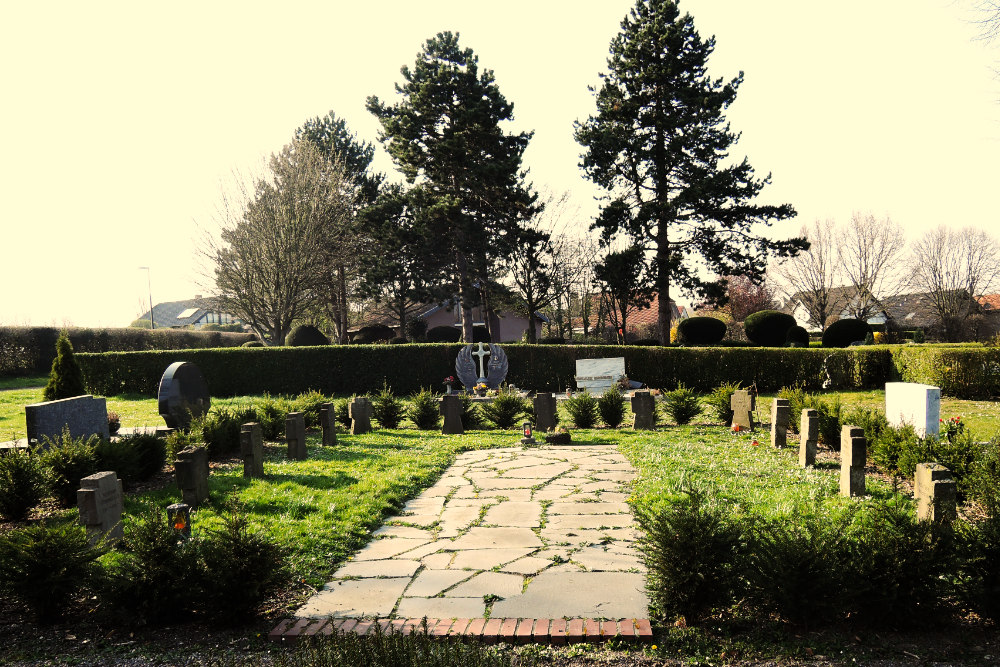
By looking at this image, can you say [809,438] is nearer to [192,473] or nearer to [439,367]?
[192,473]

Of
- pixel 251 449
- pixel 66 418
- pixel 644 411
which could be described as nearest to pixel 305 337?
pixel 66 418

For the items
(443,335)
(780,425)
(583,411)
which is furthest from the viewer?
(443,335)

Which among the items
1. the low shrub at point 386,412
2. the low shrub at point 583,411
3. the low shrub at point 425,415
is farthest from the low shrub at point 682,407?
the low shrub at point 386,412

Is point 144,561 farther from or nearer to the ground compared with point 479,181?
nearer to the ground

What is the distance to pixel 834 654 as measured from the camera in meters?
3.76

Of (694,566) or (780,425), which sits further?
(780,425)

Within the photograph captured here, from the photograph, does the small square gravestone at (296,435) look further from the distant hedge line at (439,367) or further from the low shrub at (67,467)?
the distant hedge line at (439,367)

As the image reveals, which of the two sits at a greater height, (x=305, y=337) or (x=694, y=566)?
(x=305, y=337)

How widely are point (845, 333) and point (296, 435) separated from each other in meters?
28.5

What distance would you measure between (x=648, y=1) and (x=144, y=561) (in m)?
28.2

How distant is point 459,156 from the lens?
94.4 ft

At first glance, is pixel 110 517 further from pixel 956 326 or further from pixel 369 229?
pixel 956 326

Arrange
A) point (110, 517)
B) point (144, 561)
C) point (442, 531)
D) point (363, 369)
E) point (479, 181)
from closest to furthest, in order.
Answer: point (144, 561) < point (110, 517) < point (442, 531) < point (363, 369) < point (479, 181)

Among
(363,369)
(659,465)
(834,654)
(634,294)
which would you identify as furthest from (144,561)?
(634,294)
